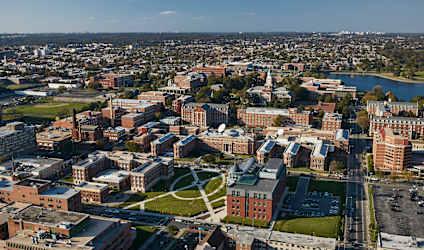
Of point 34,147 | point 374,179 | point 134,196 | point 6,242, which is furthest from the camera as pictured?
point 34,147

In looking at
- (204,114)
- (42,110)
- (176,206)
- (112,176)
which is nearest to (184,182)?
(176,206)

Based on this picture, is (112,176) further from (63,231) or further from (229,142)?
(229,142)

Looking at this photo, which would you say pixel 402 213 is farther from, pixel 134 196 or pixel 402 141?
pixel 134 196

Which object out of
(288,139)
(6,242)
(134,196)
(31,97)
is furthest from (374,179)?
(31,97)

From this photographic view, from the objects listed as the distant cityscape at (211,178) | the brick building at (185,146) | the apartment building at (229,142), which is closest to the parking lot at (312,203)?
the distant cityscape at (211,178)

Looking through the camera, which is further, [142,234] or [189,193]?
[189,193]

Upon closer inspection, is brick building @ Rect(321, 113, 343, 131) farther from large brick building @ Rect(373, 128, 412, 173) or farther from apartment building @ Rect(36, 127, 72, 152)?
apartment building @ Rect(36, 127, 72, 152)
